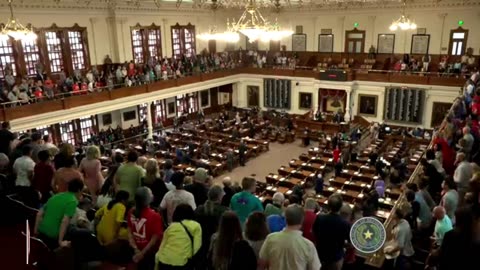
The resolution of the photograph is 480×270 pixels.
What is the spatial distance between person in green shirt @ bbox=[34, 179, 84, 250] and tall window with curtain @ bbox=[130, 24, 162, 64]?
22.4 meters

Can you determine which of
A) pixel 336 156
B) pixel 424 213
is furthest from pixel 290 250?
pixel 336 156

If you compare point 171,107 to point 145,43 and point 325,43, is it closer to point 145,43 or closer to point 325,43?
point 145,43

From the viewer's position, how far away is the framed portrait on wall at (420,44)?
86.4ft

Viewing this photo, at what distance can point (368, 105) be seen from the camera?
26.8m

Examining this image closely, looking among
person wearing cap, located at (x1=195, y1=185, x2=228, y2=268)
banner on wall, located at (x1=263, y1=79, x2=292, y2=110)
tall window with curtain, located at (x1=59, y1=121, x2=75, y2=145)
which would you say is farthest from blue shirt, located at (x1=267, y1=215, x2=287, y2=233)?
banner on wall, located at (x1=263, y1=79, x2=292, y2=110)

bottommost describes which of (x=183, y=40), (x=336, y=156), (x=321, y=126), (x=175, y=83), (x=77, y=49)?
(x=321, y=126)

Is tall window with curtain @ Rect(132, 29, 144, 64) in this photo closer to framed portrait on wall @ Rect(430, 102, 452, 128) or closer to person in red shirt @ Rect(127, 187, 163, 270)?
framed portrait on wall @ Rect(430, 102, 452, 128)

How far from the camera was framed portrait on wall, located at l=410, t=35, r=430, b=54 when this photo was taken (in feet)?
86.4

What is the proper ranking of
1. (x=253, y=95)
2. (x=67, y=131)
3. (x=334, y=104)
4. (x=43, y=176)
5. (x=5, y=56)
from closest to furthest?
(x=43, y=176)
(x=5, y=56)
(x=67, y=131)
(x=334, y=104)
(x=253, y=95)

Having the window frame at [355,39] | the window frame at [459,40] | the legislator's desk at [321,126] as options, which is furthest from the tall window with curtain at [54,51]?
the window frame at [459,40]

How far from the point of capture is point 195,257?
4340 millimetres

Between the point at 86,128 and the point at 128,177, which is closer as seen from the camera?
the point at 128,177

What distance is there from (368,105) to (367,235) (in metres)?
23.4

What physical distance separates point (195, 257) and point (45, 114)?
637 inches
